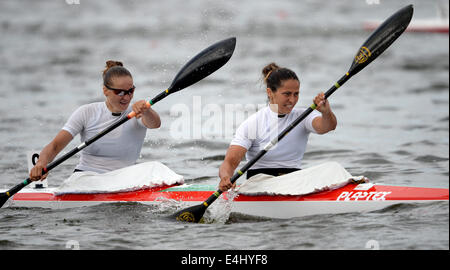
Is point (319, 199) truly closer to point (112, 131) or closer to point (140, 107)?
point (140, 107)

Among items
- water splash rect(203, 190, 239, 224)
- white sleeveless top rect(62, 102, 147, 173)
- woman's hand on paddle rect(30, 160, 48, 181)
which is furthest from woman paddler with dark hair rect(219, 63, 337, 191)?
woman's hand on paddle rect(30, 160, 48, 181)

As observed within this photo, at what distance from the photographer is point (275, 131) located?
299 inches

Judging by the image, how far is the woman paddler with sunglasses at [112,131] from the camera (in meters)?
7.92

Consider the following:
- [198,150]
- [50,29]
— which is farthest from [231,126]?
[50,29]

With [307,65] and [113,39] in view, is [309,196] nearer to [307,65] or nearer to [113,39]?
[307,65]

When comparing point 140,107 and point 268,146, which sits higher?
point 140,107

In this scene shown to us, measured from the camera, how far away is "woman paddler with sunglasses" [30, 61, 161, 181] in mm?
7918

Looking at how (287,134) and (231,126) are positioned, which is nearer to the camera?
(287,134)

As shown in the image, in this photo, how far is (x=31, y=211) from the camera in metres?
8.35

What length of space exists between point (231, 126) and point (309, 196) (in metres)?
7.36

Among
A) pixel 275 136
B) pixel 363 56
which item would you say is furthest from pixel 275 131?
pixel 363 56

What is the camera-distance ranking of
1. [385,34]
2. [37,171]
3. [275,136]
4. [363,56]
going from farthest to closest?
[385,34], [363,56], [37,171], [275,136]

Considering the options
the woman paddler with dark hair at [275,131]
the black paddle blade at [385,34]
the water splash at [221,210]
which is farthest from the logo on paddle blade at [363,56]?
the water splash at [221,210]

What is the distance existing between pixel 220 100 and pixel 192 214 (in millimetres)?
10425
